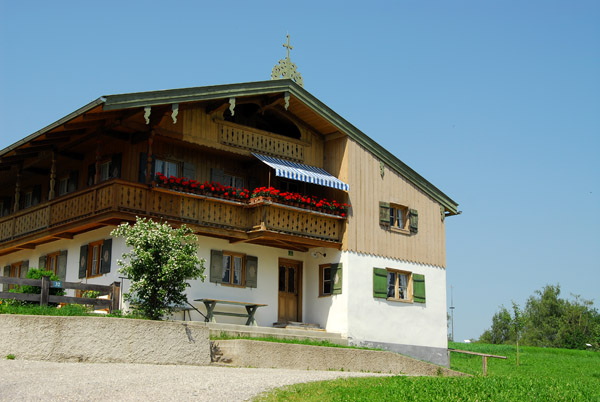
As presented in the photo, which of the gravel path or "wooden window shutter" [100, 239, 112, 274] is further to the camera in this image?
"wooden window shutter" [100, 239, 112, 274]

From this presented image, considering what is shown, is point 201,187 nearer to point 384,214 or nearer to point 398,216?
point 384,214

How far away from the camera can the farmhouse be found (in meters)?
23.9

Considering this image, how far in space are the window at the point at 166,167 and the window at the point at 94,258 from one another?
2.86 metres

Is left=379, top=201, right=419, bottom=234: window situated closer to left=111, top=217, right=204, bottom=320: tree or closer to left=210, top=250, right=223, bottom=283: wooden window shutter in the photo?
left=210, top=250, right=223, bottom=283: wooden window shutter

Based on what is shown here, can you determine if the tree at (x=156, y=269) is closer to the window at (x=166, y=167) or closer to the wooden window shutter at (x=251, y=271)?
the window at (x=166, y=167)

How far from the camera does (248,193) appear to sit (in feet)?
83.6

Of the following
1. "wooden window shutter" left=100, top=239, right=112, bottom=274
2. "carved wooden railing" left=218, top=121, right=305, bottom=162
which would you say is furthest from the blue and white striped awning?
"wooden window shutter" left=100, top=239, right=112, bottom=274

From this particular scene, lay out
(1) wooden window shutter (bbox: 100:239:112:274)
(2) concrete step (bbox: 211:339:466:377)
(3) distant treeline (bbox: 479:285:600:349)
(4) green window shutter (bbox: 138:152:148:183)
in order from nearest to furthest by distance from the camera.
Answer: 1. (2) concrete step (bbox: 211:339:466:377)
2. (1) wooden window shutter (bbox: 100:239:112:274)
3. (4) green window shutter (bbox: 138:152:148:183)
4. (3) distant treeline (bbox: 479:285:600:349)

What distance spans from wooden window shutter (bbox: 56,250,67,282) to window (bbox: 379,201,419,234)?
11.7 metres

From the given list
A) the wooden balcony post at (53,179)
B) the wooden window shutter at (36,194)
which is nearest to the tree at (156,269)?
the wooden balcony post at (53,179)

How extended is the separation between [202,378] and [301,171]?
39.8 feet

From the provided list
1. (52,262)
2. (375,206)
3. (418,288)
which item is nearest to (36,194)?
(52,262)

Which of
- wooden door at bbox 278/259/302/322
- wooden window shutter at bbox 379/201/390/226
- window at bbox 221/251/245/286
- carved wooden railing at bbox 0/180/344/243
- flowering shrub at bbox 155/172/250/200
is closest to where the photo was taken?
carved wooden railing at bbox 0/180/344/243

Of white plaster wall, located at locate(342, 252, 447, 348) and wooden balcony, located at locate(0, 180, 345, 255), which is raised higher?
wooden balcony, located at locate(0, 180, 345, 255)
